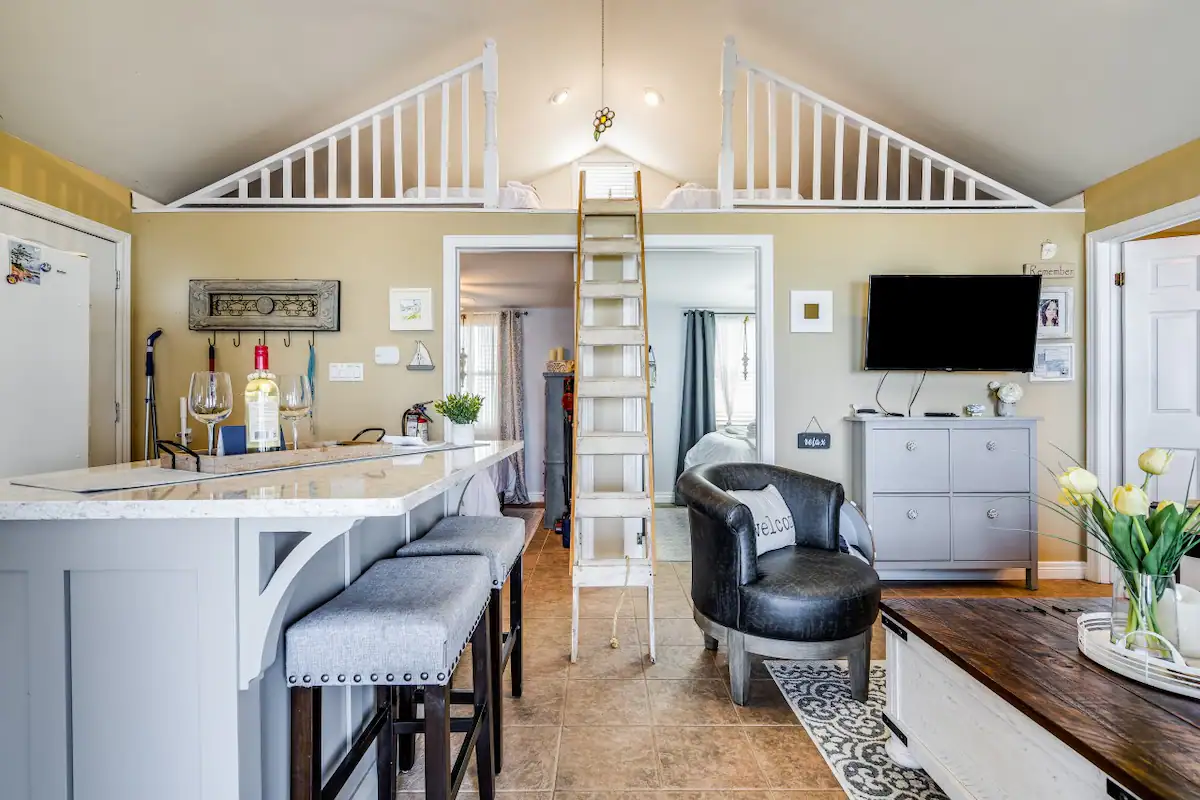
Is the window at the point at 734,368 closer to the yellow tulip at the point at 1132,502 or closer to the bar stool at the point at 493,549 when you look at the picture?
the bar stool at the point at 493,549

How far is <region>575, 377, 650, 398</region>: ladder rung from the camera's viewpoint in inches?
110

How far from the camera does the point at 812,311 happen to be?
3590 mm

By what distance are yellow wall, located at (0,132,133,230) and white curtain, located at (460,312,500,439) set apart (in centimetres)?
346

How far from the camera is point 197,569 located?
39.4 inches

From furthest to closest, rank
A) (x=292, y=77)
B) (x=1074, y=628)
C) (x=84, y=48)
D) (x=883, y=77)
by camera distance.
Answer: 1. (x=883, y=77)
2. (x=292, y=77)
3. (x=84, y=48)
4. (x=1074, y=628)

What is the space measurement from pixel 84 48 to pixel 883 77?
4076mm

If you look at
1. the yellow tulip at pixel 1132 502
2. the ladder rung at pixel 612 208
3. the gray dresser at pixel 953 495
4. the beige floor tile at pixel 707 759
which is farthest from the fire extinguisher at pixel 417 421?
the yellow tulip at pixel 1132 502

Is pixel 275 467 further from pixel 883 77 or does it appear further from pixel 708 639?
pixel 883 77

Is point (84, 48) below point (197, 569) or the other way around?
the other way around

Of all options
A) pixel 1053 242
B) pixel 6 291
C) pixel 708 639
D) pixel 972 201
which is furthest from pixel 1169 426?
pixel 6 291

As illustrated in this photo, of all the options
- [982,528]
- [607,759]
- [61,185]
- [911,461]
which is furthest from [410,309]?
[982,528]

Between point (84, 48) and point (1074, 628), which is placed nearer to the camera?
point (1074, 628)

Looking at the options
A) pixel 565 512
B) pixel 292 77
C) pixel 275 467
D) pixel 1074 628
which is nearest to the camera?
pixel 275 467

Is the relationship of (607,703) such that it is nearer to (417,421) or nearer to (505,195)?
(417,421)
